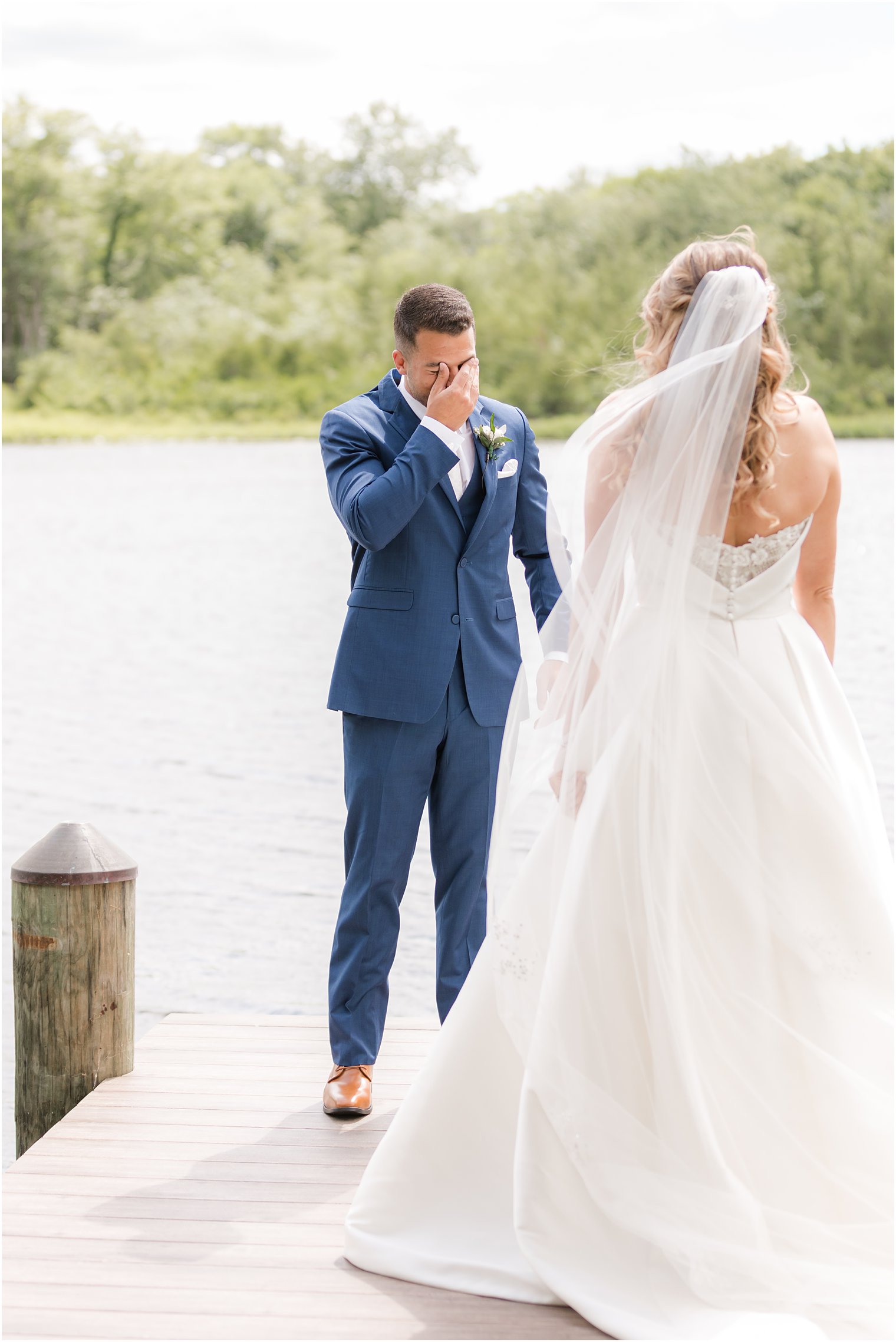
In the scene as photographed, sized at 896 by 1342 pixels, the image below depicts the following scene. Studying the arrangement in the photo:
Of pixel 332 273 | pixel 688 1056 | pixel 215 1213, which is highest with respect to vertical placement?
pixel 332 273

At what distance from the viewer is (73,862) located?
3213 millimetres

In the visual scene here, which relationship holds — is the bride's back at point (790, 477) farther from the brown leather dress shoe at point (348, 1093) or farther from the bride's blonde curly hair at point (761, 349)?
the brown leather dress shoe at point (348, 1093)

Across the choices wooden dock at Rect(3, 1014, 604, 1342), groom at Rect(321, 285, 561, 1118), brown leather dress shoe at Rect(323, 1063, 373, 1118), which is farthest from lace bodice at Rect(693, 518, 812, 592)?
brown leather dress shoe at Rect(323, 1063, 373, 1118)

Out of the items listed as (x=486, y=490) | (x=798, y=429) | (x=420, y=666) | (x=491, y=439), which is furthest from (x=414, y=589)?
(x=798, y=429)

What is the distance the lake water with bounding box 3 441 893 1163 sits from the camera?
575 cm

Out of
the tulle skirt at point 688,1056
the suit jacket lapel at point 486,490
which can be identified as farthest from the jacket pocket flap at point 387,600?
the tulle skirt at point 688,1056

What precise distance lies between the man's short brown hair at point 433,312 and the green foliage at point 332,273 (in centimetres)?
3641

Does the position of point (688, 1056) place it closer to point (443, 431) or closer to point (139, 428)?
point (443, 431)

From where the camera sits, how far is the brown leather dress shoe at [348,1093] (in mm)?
3041

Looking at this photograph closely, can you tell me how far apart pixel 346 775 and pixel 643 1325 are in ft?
4.74

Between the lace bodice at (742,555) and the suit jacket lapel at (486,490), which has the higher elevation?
the suit jacket lapel at (486,490)

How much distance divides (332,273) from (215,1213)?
4452cm

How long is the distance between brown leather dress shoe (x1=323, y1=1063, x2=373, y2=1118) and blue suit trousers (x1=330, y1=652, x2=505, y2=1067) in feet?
0.09

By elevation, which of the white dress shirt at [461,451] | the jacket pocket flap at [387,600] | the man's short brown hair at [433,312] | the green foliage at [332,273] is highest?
the green foliage at [332,273]
